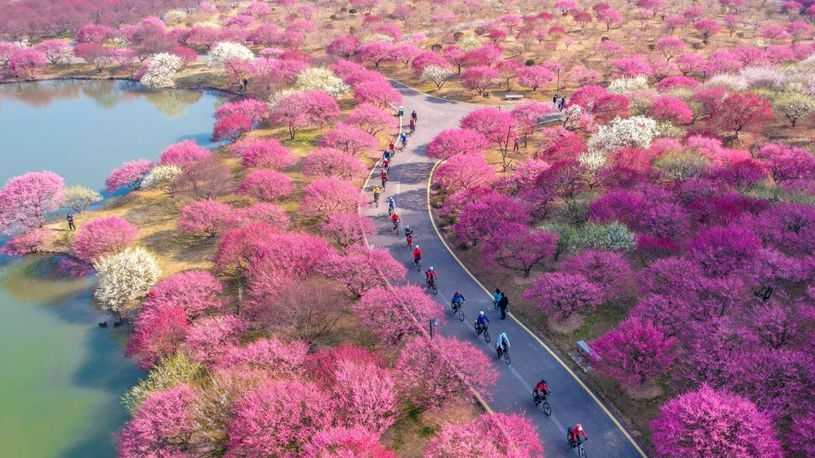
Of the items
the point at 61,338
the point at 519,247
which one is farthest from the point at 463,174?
the point at 61,338

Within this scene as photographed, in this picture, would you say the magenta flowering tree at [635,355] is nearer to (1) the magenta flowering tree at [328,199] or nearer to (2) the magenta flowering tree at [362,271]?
(2) the magenta flowering tree at [362,271]

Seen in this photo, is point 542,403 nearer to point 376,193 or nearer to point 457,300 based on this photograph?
point 457,300

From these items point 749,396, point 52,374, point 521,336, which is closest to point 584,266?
point 521,336

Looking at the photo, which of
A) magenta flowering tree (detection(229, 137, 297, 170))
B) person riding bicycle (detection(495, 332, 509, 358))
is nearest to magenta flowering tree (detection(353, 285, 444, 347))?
person riding bicycle (detection(495, 332, 509, 358))

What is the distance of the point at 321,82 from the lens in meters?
70.7

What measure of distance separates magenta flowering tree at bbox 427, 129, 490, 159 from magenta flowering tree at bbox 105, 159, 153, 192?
29099 mm

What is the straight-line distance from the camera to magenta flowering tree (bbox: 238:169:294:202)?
46719 mm

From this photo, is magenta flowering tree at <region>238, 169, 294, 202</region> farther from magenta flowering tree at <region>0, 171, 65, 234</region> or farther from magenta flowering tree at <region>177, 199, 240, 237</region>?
magenta flowering tree at <region>0, 171, 65, 234</region>

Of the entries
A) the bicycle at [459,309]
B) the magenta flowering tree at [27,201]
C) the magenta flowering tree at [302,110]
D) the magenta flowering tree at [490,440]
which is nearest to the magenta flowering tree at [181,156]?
the magenta flowering tree at [27,201]

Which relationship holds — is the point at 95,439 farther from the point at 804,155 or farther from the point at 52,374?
the point at 804,155

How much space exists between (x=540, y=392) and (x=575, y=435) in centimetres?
275

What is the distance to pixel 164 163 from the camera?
2092 inches

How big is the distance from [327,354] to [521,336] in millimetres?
11167

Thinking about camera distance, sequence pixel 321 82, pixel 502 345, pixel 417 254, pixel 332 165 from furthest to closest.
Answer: pixel 321 82, pixel 332 165, pixel 417 254, pixel 502 345
